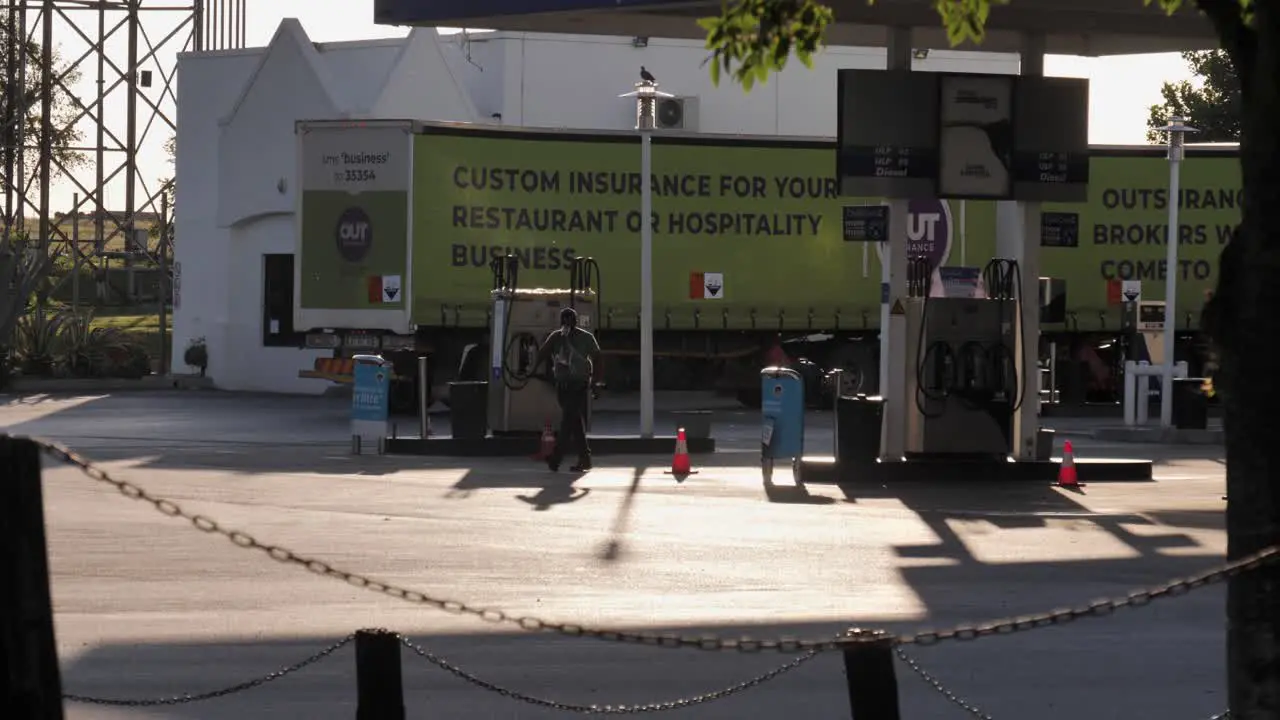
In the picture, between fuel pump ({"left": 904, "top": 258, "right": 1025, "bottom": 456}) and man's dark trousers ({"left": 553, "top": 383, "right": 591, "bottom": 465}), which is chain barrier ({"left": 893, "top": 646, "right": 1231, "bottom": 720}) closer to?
fuel pump ({"left": 904, "top": 258, "right": 1025, "bottom": 456})

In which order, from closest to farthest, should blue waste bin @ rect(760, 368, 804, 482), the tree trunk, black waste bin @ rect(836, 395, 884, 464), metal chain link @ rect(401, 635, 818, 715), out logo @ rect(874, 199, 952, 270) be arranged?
the tree trunk → metal chain link @ rect(401, 635, 818, 715) → black waste bin @ rect(836, 395, 884, 464) → blue waste bin @ rect(760, 368, 804, 482) → out logo @ rect(874, 199, 952, 270)

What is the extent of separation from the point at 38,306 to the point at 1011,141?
2722 centimetres

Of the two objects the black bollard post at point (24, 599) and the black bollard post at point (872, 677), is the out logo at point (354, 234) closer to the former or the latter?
the black bollard post at point (24, 599)

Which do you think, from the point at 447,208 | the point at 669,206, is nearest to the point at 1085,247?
the point at 669,206

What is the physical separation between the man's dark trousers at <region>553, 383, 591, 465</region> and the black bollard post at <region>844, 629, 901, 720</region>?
584 inches

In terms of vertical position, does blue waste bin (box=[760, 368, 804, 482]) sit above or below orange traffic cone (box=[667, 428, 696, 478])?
above

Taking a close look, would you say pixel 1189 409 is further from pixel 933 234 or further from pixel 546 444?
pixel 546 444

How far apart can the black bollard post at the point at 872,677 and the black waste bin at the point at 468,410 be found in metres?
17.9

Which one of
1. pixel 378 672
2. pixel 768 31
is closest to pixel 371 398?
pixel 768 31

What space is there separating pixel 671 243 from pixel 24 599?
1066 inches

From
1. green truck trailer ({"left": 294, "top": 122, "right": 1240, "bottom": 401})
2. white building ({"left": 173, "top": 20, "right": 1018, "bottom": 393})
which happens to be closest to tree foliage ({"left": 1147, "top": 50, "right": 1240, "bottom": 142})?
white building ({"left": 173, "top": 20, "right": 1018, "bottom": 393})

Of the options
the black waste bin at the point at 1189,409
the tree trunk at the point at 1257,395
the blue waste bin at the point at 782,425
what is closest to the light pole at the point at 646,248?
the blue waste bin at the point at 782,425

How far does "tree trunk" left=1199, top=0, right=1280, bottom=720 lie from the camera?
20.6 feet

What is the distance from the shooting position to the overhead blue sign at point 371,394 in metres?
23.4
